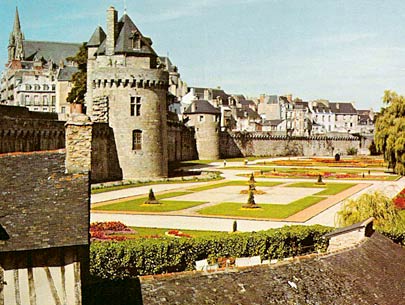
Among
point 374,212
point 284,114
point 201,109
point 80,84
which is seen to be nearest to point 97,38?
point 80,84

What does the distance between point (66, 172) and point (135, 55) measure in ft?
117

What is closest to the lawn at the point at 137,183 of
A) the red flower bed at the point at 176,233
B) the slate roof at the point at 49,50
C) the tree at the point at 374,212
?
the red flower bed at the point at 176,233

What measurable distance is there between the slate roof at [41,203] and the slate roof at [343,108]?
5277 inches

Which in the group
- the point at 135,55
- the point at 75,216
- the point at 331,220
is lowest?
the point at 331,220

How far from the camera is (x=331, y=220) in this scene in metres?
25.1

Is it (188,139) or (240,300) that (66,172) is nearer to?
(240,300)

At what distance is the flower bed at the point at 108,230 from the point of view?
20.7 meters

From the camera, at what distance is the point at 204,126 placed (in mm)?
78812

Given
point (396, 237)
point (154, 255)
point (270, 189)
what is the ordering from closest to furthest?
point (154, 255) < point (396, 237) < point (270, 189)

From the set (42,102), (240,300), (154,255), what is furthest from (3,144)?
(42,102)

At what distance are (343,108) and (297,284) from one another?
13306 centimetres

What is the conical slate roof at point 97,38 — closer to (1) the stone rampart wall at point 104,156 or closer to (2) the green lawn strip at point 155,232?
(1) the stone rampart wall at point 104,156

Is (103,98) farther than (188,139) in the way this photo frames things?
No

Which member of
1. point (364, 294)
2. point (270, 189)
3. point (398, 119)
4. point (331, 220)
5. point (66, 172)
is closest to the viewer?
point (66, 172)
